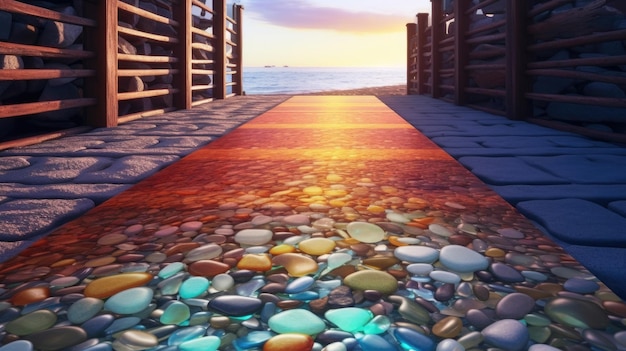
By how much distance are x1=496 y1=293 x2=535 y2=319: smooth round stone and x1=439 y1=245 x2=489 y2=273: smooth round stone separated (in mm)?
142

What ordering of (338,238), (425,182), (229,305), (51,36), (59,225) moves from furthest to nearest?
(51,36), (425,182), (59,225), (338,238), (229,305)

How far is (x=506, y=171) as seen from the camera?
209cm

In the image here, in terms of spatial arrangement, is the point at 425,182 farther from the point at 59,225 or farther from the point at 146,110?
the point at 146,110

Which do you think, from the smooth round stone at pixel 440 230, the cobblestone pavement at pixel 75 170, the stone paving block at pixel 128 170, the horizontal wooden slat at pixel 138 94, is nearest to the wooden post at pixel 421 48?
the horizontal wooden slat at pixel 138 94

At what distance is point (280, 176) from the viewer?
2078 millimetres

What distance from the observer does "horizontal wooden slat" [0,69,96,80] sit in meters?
2.56

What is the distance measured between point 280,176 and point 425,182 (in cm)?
61

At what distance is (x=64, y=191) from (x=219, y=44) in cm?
630

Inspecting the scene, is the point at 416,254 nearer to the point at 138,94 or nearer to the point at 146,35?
the point at 138,94

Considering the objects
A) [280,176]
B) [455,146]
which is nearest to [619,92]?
[455,146]

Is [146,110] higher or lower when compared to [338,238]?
higher

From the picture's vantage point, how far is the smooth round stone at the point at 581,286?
1000 millimetres

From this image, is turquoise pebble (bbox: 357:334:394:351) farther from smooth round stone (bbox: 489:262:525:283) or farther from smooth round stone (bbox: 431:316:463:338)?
smooth round stone (bbox: 489:262:525:283)

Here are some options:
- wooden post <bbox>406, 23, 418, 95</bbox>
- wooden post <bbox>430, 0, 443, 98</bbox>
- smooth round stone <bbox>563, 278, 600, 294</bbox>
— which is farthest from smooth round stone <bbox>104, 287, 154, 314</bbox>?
wooden post <bbox>406, 23, 418, 95</bbox>
